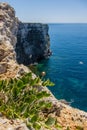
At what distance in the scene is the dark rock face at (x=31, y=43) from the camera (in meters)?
117

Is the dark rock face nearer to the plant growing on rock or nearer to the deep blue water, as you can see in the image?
the deep blue water

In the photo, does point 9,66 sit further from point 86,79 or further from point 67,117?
point 86,79

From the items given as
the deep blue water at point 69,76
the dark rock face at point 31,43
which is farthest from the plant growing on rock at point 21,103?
the dark rock face at point 31,43

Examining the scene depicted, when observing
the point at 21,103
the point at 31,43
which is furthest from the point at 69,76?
the point at 21,103

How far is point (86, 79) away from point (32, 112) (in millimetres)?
87675

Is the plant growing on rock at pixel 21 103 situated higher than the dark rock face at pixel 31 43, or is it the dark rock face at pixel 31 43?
the plant growing on rock at pixel 21 103

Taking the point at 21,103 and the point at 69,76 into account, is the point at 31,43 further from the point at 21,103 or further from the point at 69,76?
the point at 21,103

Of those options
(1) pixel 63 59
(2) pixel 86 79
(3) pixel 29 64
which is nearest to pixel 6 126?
(2) pixel 86 79

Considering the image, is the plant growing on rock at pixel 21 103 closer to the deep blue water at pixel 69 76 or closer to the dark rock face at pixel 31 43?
the deep blue water at pixel 69 76

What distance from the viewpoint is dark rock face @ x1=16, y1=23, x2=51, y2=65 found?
117 m

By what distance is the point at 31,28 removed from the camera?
124125 mm

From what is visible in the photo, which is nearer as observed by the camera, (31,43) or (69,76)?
(69,76)

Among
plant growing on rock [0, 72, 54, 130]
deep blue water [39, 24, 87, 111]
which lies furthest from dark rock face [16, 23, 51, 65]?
plant growing on rock [0, 72, 54, 130]

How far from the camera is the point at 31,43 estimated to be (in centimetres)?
12769
